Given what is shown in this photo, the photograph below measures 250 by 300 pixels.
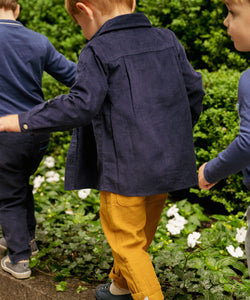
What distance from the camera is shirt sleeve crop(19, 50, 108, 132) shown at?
189cm

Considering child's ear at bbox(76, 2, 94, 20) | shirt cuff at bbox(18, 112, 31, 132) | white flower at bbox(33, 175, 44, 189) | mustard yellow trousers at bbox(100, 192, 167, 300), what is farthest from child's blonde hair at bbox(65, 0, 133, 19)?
white flower at bbox(33, 175, 44, 189)

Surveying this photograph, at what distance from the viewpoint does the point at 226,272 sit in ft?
9.23

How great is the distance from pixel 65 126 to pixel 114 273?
91 cm

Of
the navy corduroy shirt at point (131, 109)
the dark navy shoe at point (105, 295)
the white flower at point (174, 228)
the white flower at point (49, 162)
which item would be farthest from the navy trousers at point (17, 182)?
the white flower at point (49, 162)

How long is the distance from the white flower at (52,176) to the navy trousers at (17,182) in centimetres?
112

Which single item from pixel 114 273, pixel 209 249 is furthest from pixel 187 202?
pixel 114 273

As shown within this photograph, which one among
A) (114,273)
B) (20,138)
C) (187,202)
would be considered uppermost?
(20,138)

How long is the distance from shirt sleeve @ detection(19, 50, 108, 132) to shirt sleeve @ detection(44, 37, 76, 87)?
838mm

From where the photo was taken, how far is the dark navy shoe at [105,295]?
246 centimetres

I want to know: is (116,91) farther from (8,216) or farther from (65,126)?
(8,216)

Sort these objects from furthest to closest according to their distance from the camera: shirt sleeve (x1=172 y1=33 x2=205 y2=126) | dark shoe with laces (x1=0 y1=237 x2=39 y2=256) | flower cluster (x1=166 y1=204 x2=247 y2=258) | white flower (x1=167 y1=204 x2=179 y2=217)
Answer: white flower (x1=167 y1=204 x2=179 y2=217) < dark shoe with laces (x1=0 y1=237 x2=39 y2=256) < flower cluster (x1=166 y1=204 x2=247 y2=258) < shirt sleeve (x1=172 y1=33 x2=205 y2=126)

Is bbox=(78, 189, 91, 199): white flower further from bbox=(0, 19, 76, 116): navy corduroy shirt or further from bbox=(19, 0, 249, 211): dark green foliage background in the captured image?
bbox=(0, 19, 76, 116): navy corduroy shirt

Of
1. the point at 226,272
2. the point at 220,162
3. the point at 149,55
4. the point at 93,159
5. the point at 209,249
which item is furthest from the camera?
the point at 209,249

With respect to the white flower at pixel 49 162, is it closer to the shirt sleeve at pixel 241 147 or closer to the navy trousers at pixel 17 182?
the navy trousers at pixel 17 182
